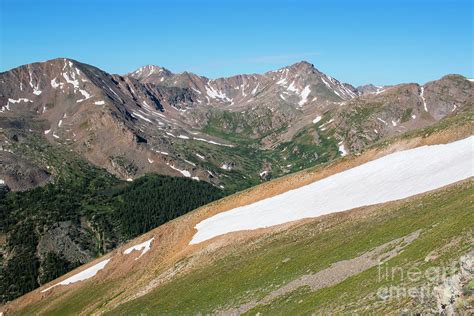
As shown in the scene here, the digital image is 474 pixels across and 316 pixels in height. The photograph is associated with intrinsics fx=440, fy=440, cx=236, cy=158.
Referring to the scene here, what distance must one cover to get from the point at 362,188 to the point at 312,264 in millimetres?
29062

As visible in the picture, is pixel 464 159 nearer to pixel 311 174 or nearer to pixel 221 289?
pixel 311 174

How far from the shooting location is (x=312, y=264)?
42312 mm

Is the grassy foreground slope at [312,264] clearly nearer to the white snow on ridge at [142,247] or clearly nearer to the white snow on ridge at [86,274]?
the white snow on ridge at [142,247]

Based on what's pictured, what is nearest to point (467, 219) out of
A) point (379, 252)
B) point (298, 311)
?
point (379, 252)

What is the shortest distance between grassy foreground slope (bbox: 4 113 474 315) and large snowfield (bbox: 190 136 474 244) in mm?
3257

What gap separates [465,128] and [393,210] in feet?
100

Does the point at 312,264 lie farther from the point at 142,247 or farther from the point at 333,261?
the point at 142,247

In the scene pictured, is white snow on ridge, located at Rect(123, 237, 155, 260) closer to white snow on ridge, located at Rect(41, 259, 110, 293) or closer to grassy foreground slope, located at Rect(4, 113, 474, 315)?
grassy foreground slope, located at Rect(4, 113, 474, 315)

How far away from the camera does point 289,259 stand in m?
47.6

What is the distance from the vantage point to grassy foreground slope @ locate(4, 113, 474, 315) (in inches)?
1107

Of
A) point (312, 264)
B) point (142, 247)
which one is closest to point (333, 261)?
point (312, 264)

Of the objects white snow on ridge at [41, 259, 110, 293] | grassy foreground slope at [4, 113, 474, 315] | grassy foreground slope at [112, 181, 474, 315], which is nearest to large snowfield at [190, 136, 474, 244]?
grassy foreground slope at [4, 113, 474, 315]

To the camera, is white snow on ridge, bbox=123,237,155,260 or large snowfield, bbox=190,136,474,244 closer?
large snowfield, bbox=190,136,474,244

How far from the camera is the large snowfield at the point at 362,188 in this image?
60125 millimetres
